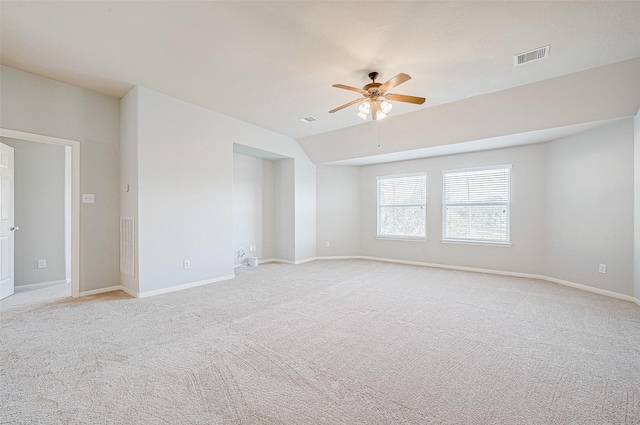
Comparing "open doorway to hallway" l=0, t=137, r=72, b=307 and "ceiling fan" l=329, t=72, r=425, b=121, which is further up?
"ceiling fan" l=329, t=72, r=425, b=121

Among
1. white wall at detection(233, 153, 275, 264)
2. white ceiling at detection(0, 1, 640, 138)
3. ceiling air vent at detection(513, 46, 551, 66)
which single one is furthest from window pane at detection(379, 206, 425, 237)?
ceiling air vent at detection(513, 46, 551, 66)

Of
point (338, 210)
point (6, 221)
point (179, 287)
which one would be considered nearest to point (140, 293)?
point (179, 287)

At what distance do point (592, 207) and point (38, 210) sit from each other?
8578 mm

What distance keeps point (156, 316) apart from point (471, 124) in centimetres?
514

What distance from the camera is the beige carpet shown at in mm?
1671

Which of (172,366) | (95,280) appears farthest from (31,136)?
(172,366)

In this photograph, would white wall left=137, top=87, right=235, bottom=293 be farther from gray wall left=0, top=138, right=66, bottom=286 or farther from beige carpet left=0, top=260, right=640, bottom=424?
gray wall left=0, top=138, right=66, bottom=286

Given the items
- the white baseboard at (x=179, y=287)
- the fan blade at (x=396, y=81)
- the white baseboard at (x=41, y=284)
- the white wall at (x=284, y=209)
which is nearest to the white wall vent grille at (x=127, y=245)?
the white baseboard at (x=179, y=287)

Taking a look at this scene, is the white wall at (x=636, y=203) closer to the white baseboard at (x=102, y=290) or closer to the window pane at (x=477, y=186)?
the window pane at (x=477, y=186)

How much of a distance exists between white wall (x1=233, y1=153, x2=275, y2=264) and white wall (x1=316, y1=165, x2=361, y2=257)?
1.21m

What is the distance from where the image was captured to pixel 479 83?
364 cm

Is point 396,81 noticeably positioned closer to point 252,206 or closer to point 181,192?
point 181,192

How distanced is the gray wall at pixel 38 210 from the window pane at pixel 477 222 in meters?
7.16

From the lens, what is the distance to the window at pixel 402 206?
20.9 feet
